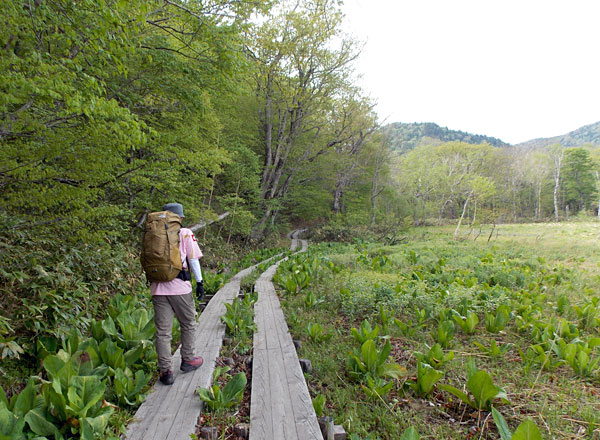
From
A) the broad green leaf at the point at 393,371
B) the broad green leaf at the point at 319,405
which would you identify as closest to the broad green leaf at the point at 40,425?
the broad green leaf at the point at 319,405

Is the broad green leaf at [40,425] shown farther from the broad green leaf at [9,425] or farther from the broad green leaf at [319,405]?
the broad green leaf at [319,405]

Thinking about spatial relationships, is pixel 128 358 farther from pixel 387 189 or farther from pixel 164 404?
pixel 387 189

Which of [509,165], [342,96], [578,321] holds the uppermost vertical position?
[342,96]

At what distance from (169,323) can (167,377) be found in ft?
1.67

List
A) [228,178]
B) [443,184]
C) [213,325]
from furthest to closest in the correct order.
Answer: [443,184], [228,178], [213,325]

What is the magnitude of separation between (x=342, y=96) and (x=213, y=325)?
1969 centimetres

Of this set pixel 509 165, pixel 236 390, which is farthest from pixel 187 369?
pixel 509 165

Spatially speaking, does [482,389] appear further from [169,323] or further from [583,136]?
[583,136]

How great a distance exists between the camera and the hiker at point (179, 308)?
293cm

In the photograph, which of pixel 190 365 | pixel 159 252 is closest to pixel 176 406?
pixel 190 365

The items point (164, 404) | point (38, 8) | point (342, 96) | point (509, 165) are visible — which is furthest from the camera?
point (509, 165)

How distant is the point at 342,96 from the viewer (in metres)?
20.6

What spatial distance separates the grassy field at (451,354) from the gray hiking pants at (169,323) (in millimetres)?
1414

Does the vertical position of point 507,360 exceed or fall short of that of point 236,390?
it falls short
